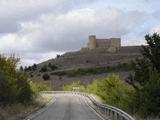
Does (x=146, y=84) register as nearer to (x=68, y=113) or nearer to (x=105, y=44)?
(x=68, y=113)

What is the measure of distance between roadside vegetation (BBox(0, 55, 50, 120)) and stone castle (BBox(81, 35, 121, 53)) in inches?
4710

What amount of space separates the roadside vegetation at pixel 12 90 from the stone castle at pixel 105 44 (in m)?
120

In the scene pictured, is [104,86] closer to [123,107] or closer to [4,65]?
[4,65]

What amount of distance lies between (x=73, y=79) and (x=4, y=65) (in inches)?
3574

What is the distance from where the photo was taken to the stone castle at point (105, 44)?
168 m

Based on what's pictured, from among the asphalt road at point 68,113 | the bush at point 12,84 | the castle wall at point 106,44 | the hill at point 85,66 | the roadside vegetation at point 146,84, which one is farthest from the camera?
the castle wall at point 106,44

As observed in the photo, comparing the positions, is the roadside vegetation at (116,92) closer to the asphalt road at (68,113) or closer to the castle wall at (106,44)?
the asphalt road at (68,113)

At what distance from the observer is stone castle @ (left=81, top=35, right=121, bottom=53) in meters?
168

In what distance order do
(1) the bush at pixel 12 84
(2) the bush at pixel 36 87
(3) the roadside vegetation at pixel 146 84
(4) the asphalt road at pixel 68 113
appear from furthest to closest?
1. (2) the bush at pixel 36 87
2. (1) the bush at pixel 12 84
3. (4) the asphalt road at pixel 68 113
4. (3) the roadside vegetation at pixel 146 84

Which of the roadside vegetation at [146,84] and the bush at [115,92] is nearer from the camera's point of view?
the roadside vegetation at [146,84]

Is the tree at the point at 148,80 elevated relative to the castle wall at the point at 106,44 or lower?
lower

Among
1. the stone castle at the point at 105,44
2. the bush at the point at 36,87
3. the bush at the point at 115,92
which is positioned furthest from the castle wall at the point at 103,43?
the bush at the point at 115,92

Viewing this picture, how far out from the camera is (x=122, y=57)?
155 meters

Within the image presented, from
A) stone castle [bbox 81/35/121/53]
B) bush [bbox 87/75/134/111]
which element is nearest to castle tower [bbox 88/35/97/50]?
stone castle [bbox 81/35/121/53]
